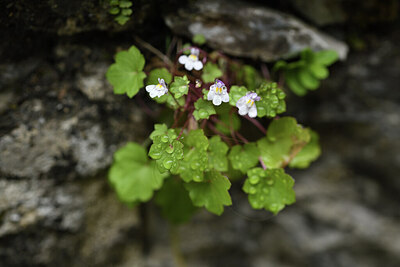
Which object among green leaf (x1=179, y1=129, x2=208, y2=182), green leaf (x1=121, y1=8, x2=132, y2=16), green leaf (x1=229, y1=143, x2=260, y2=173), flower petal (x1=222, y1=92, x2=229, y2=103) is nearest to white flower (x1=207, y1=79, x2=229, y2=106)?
flower petal (x1=222, y1=92, x2=229, y2=103)

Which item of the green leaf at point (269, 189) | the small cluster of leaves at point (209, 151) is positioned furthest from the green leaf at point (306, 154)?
the green leaf at point (269, 189)

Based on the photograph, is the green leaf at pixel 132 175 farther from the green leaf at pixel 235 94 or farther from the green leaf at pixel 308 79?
the green leaf at pixel 308 79

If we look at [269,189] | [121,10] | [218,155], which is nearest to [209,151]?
[218,155]

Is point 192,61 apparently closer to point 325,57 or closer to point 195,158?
point 195,158

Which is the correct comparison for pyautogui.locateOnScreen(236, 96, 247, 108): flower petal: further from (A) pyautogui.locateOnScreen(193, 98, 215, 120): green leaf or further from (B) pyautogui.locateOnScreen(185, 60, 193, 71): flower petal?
(B) pyautogui.locateOnScreen(185, 60, 193, 71): flower petal

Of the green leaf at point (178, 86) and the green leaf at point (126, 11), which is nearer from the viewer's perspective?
the green leaf at point (178, 86)

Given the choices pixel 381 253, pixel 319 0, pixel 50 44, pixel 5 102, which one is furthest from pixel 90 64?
pixel 381 253

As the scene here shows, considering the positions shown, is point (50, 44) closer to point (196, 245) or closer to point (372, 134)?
point (196, 245)

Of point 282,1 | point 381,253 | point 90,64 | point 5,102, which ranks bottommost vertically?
point 381,253
